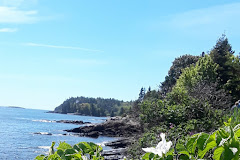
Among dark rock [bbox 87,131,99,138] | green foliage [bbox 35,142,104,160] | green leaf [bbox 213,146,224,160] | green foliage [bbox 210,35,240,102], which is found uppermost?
green foliage [bbox 210,35,240,102]

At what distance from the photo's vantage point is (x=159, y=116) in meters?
11.8

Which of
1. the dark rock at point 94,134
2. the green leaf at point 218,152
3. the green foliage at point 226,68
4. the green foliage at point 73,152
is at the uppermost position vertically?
the green foliage at point 226,68

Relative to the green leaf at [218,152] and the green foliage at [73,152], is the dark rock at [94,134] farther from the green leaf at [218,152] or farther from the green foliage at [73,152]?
the green leaf at [218,152]

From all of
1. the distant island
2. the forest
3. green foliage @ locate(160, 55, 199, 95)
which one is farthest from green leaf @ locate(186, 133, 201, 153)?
the distant island

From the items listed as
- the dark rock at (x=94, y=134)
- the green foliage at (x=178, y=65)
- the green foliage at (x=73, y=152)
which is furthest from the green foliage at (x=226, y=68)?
the green foliage at (x=73, y=152)

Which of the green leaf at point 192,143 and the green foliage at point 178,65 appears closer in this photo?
the green leaf at point 192,143

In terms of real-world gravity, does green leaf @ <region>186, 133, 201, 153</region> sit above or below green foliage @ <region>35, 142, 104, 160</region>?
above

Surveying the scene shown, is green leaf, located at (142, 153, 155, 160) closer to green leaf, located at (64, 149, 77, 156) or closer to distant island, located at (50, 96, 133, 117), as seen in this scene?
green leaf, located at (64, 149, 77, 156)

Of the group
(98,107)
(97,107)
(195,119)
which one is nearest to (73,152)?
(195,119)

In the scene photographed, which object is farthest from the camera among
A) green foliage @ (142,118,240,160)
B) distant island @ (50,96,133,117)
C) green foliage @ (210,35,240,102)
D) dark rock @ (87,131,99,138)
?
distant island @ (50,96,133,117)

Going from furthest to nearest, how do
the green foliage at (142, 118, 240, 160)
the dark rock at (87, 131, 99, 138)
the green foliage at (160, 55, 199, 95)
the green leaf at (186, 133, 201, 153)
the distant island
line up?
1. the distant island
2. the green foliage at (160, 55, 199, 95)
3. the dark rock at (87, 131, 99, 138)
4. the green leaf at (186, 133, 201, 153)
5. the green foliage at (142, 118, 240, 160)

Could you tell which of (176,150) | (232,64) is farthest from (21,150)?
(176,150)

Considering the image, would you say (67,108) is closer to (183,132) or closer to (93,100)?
(93,100)

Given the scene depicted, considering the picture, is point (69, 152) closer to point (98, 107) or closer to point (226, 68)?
point (226, 68)
